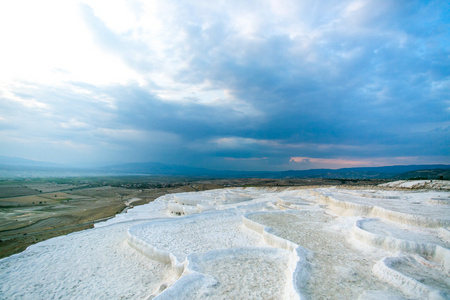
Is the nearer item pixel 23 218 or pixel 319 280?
pixel 319 280

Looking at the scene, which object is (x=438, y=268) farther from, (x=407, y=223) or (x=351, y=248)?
(x=407, y=223)

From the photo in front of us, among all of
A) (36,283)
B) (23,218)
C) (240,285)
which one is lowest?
(23,218)

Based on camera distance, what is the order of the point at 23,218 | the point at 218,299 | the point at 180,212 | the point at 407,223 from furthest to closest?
the point at 23,218 < the point at 180,212 < the point at 407,223 < the point at 218,299

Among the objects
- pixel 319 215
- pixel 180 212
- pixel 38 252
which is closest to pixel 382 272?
pixel 319 215

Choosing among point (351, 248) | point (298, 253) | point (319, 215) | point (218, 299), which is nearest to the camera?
point (218, 299)

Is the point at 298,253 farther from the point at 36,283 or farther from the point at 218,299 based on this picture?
the point at 36,283

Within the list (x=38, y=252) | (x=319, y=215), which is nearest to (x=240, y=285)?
(x=319, y=215)

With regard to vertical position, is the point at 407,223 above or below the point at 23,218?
above
